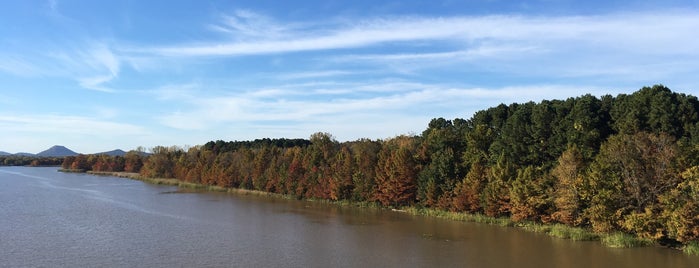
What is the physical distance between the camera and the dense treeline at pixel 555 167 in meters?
31.8

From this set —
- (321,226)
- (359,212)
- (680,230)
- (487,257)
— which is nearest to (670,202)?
(680,230)

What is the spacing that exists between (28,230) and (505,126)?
3971 centimetres

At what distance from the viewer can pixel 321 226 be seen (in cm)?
4181

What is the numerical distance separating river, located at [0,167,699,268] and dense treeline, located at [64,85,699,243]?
245 centimetres

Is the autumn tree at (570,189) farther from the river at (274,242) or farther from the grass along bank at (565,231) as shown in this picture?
the river at (274,242)

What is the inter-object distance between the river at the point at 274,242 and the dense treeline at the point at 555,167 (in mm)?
2452

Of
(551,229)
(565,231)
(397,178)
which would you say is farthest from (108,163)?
(565,231)

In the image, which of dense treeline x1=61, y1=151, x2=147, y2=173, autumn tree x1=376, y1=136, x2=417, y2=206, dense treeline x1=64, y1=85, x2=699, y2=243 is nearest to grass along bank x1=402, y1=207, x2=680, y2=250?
dense treeline x1=64, y1=85, x2=699, y2=243

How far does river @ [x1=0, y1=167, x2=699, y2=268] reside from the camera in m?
27.5

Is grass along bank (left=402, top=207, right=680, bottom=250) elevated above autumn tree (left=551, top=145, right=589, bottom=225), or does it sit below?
below

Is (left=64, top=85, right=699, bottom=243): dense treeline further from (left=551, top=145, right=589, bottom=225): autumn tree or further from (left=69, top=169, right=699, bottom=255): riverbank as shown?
(left=69, top=169, right=699, bottom=255): riverbank

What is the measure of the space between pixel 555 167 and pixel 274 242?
23.0 metres

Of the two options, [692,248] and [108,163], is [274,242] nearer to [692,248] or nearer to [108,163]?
[692,248]

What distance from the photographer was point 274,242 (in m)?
33.6
